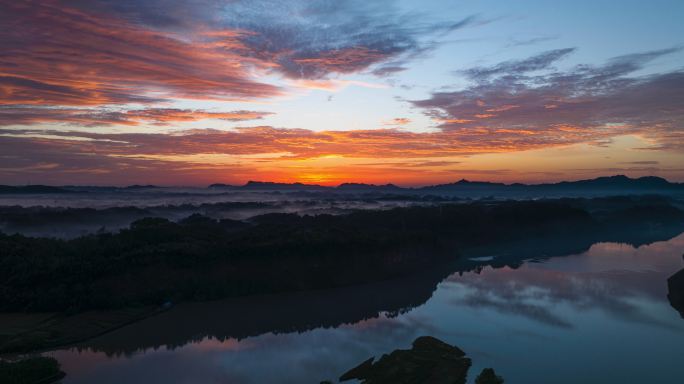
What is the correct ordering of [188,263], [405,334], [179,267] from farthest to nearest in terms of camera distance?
[188,263], [179,267], [405,334]

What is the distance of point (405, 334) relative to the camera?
16.3 m

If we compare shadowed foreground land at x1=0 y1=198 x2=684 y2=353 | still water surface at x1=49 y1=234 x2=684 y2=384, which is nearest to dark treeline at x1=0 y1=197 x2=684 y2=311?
shadowed foreground land at x1=0 y1=198 x2=684 y2=353

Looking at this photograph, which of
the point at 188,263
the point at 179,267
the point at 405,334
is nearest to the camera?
the point at 405,334

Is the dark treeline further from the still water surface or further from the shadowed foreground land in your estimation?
the still water surface

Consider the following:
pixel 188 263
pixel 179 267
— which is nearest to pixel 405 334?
pixel 188 263

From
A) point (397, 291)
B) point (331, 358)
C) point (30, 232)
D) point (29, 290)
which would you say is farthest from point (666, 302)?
point (30, 232)

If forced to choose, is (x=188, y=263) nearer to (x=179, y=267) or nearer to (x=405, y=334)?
(x=179, y=267)

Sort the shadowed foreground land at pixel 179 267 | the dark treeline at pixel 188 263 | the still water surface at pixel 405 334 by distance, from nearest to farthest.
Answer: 1. the still water surface at pixel 405 334
2. the shadowed foreground land at pixel 179 267
3. the dark treeline at pixel 188 263

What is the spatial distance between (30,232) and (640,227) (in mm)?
70505

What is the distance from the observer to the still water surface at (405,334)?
13062 mm

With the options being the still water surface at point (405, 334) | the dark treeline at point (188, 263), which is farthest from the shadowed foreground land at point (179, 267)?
the still water surface at point (405, 334)

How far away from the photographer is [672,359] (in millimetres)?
14008

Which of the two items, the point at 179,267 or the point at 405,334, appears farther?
the point at 179,267

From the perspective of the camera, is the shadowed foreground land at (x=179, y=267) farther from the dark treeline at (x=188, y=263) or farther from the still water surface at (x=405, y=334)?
the still water surface at (x=405, y=334)
